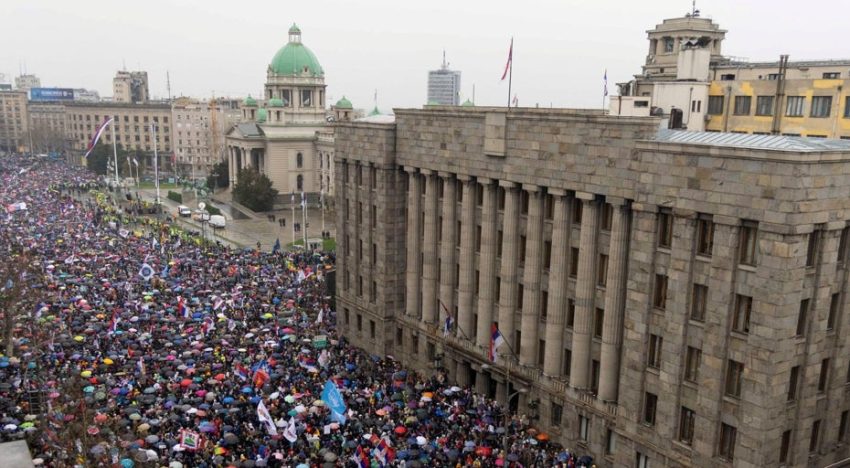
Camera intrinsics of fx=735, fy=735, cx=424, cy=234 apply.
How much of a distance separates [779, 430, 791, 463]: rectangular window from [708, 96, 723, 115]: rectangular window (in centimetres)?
3044

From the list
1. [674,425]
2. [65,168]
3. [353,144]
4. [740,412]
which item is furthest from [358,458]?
[65,168]

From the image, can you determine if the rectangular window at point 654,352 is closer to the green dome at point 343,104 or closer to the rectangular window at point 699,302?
the rectangular window at point 699,302

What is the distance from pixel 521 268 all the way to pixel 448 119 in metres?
11.6

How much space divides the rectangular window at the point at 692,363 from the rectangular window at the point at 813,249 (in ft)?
20.4

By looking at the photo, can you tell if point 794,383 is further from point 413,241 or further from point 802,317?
point 413,241

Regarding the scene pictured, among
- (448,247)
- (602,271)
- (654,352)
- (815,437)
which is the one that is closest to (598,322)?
(602,271)

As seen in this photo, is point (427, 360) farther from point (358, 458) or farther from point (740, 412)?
point (740, 412)

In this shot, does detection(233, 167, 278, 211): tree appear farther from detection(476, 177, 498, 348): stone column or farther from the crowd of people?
detection(476, 177, 498, 348): stone column

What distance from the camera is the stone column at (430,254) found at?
5288 centimetres

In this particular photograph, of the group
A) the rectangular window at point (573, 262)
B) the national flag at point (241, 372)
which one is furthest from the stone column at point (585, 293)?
the national flag at point (241, 372)

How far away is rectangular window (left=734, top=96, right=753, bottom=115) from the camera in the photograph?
5437 centimetres

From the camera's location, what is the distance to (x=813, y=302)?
3152 centimetres

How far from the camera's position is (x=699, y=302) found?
33.9 m

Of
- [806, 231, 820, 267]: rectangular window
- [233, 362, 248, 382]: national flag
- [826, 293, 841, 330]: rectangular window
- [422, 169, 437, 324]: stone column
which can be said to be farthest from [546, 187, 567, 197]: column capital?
[233, 362, 248, 382]: national flag
